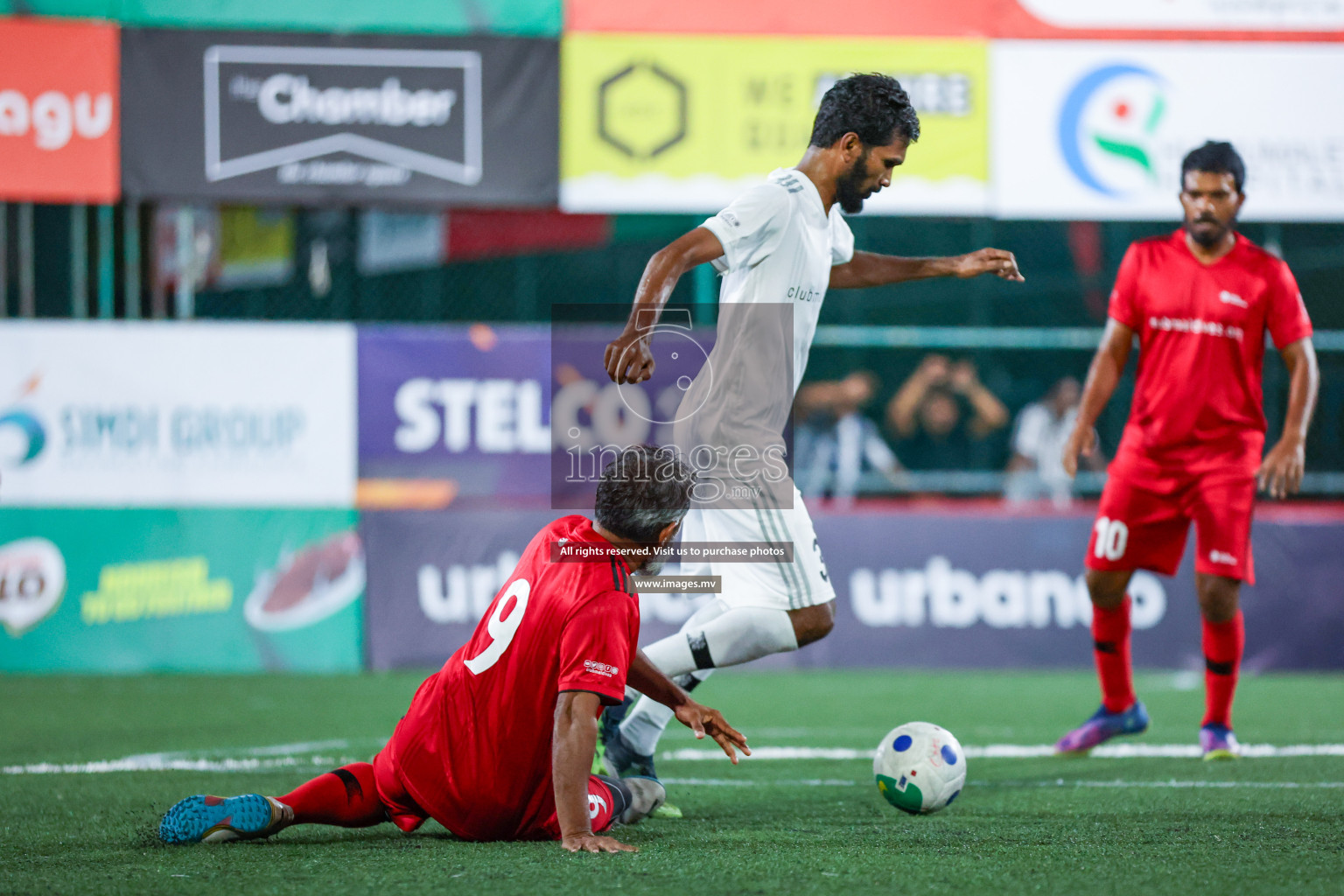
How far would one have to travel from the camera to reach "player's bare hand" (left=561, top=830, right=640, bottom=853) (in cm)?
319

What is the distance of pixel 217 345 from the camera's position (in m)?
8.73

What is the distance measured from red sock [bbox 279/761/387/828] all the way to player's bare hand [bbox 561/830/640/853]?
0.55 metres

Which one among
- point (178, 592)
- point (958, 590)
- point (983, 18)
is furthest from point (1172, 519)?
point (178, 592)

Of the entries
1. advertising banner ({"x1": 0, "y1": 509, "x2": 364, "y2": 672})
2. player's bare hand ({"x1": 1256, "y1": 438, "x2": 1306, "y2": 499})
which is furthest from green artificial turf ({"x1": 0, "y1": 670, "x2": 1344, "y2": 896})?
advertising banner ({"x1": 0, "y1": 509, "x2": 364, "y2": 672})

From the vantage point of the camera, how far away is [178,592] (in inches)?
334

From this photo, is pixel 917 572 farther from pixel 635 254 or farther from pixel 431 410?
pixel 635 254

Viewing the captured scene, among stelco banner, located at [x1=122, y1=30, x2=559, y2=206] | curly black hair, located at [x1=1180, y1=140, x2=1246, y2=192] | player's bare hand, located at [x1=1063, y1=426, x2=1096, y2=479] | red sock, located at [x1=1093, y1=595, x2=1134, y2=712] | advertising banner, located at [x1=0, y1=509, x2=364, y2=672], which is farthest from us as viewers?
stelco banner, located at [x1=122, y1=30, x2=559, y2=206]

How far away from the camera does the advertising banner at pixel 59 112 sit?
8.84 meters

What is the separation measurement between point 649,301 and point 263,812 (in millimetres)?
1547

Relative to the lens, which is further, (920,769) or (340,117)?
(340,117)

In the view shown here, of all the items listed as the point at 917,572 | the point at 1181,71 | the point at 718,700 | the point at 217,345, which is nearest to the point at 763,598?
the point at 718,700

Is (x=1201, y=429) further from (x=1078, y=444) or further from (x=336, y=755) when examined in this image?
(x=336, y=755)

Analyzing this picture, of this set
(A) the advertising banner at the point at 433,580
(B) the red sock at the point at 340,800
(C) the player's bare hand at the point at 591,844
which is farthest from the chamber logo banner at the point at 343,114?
(C) the player's bare hand at the point at 591,844

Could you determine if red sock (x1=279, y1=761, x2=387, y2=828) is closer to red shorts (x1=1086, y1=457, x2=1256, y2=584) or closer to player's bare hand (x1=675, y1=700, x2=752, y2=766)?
player's bare hand (x1=675, y1=700, x2=752, y2=766)
